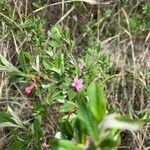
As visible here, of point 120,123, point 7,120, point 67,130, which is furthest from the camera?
point 7,120

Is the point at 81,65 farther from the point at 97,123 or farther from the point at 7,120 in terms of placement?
the point at 97,123

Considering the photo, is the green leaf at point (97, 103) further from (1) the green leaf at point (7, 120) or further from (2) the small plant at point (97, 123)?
(1) the green leaf at point (7, 120)

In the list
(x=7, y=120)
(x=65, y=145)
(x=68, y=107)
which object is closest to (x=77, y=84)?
(x=68, y=107)

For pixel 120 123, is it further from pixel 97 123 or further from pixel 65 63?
pixel 65 63

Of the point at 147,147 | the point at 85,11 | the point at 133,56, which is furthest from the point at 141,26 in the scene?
the point at 147,147

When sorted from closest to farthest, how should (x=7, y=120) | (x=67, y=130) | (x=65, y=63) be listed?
(x=67, y=130) < (x=7, y=120) < (x=65, y=63)

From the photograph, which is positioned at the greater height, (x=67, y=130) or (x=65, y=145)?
(x=65, y=145)

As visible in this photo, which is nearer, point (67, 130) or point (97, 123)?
point (97, 123)

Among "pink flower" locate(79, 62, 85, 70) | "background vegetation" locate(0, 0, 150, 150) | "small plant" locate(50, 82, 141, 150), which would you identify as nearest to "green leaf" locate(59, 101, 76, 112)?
"background vegetation" locate(0, 0, 150, 150)

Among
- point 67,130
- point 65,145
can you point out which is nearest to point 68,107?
point 67,130

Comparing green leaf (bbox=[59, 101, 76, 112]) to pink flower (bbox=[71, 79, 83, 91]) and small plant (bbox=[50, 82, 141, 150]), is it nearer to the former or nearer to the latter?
pink flower (bbox=[71, 79, 83, 91])

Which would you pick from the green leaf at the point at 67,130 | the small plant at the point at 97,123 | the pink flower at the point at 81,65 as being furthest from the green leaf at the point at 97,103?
the pink flower at the point at 81,65
